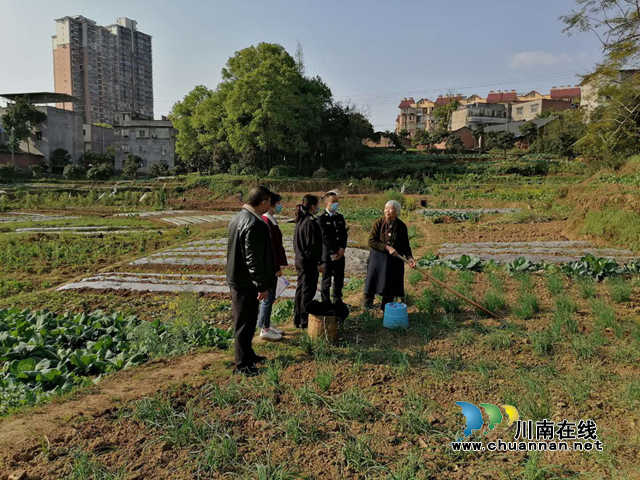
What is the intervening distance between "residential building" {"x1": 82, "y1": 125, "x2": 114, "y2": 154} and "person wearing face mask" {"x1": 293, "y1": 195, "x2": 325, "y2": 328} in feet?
196

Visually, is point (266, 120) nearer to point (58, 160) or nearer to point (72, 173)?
point (72, 173)

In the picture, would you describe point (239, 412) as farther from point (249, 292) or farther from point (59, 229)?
point (59, 229)

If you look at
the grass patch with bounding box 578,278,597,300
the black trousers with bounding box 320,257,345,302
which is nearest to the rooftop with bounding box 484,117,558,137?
the grass patch with bounding box 578,278,597,300

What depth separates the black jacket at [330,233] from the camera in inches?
231

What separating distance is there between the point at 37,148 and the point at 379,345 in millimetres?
59500

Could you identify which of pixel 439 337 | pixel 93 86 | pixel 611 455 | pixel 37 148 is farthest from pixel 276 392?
pixel 93 86

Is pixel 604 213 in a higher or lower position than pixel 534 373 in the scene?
higher

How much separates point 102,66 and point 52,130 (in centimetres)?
4594

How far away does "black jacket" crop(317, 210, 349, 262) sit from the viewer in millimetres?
5866

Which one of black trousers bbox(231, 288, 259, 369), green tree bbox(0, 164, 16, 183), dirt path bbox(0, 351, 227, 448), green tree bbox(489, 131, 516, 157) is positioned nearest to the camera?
dirt path bbox(0, 351, 227, 448)

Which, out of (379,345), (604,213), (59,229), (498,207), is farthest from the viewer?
(498,207)

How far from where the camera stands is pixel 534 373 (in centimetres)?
378

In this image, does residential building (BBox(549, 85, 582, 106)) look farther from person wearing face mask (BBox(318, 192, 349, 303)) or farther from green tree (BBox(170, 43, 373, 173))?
person wearing face mask (BBox(318, 192, 349, 303))

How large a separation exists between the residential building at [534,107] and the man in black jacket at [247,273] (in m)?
66.6
